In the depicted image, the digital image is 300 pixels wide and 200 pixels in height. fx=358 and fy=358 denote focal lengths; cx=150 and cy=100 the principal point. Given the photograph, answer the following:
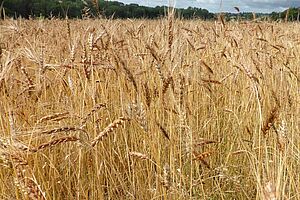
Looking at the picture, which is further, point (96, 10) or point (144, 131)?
point (96, 10)

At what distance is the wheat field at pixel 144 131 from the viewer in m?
0.82

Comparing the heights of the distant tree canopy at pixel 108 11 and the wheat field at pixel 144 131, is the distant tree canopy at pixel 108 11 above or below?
above

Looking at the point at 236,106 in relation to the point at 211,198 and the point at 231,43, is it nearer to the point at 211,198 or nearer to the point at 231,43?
the point at 231,43

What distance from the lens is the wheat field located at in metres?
0.82

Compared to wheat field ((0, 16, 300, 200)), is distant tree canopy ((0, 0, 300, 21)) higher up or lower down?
higher up

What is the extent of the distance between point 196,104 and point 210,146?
0.25 meters

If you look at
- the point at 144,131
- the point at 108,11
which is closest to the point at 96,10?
the point at 144,131

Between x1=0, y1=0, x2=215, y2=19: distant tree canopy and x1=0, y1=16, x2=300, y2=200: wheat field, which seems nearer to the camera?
x1=0, y1=16, x2=300, y2=200: wheat field

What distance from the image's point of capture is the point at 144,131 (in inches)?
32.9

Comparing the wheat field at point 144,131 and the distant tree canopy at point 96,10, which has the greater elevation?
the distant tree canopy at point 96,10

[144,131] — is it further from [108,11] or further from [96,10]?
[108,11]

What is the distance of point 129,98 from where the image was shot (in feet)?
4.75

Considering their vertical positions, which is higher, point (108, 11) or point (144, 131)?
point (108, 11)

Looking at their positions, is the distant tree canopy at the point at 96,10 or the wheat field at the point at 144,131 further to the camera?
the distant tree canopy at the point at 96,10
